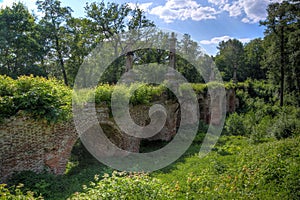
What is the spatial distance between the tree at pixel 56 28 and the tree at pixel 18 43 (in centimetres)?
155

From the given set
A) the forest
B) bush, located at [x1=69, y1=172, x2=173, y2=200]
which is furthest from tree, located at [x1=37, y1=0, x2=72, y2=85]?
bush, located at [x1=69, y1=172, x2=173, y2=200]

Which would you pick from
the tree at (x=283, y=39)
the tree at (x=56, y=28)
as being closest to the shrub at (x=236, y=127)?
the tree at (x=283, y=39)

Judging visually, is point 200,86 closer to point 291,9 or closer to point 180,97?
point 180,97

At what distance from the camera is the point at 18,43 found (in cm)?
1788

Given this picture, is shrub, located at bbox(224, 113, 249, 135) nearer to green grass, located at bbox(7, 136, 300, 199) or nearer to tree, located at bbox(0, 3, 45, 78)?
green grass, located at bbox(7, 136, 300, 199)

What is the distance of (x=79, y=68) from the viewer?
23.2m

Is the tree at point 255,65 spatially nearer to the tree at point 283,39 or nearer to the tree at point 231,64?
the tree at point 231,64

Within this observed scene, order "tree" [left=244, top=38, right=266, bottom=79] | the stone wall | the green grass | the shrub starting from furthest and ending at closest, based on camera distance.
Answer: "tree" [left=244, top=38, right=266, bottom=79] → the shrub → the stone wall → the green grass

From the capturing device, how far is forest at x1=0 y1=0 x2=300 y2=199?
17.0 feet

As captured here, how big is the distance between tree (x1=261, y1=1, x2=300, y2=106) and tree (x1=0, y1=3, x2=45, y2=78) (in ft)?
73.0

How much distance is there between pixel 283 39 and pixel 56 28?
2247 cm

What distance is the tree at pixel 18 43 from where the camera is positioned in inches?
677

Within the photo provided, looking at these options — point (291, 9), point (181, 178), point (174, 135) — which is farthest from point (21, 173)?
point (291, 9)

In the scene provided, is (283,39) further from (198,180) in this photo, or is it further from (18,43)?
(18,43)
